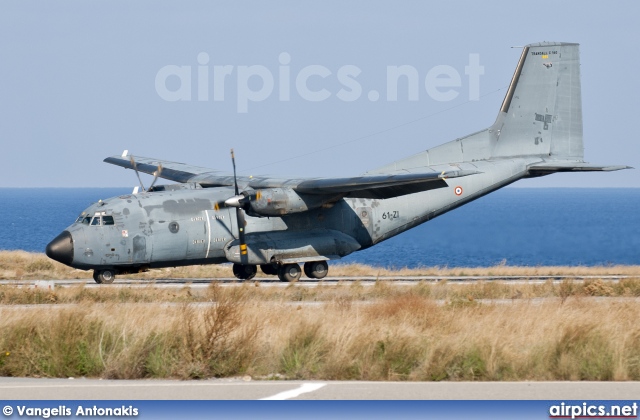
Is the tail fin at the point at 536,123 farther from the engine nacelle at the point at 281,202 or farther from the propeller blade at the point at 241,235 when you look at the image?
the propeller blade at the point at 241,235

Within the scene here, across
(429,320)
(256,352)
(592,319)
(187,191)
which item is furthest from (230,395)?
(187,191)

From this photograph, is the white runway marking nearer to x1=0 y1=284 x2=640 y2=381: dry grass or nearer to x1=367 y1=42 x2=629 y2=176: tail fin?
x1=0 y1=284 x2=640 y2=381: dry grass

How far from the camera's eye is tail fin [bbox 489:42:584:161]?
34.1m

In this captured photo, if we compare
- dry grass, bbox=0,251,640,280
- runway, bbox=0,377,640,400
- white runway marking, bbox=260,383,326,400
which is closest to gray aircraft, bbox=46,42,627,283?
dry grass, bbox=0,251,640,280

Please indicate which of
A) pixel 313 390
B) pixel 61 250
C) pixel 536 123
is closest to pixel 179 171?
pixel 61 250

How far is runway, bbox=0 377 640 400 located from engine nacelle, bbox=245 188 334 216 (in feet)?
52.6

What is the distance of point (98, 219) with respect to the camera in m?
28.6

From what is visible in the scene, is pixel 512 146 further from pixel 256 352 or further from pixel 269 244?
pixel 256 352

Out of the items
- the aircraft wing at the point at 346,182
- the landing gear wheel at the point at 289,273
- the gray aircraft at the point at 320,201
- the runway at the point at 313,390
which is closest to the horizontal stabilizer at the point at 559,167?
the gray aircraft at the point at 320,201

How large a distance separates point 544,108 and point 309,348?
22.3m

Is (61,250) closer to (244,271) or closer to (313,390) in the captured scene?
(244,271)

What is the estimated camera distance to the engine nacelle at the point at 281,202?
29172mm

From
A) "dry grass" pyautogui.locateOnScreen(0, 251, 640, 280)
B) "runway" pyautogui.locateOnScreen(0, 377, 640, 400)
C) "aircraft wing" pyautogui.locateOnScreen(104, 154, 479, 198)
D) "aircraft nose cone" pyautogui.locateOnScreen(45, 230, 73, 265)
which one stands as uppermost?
"aircraft wing" pyautogui.locateOnScreen(104, 154, 479, 198)

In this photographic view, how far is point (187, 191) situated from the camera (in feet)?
99.9
